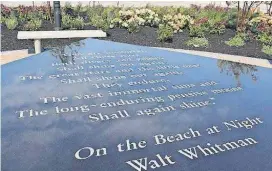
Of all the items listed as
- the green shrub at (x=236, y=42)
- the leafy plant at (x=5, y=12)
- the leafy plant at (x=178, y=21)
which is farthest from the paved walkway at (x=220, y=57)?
the leafy plant at (x=5, y=12)

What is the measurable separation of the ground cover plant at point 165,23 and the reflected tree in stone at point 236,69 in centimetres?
606

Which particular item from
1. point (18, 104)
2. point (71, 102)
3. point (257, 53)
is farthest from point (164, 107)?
point (257, 53)

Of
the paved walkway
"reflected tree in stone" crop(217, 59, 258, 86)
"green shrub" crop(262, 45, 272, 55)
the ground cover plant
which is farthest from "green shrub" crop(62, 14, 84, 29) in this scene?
"reflected tree in stone" crop(217, 59, 258, 86)

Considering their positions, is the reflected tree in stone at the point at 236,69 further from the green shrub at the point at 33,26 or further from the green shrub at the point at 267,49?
the green shrub at the point at 33,26

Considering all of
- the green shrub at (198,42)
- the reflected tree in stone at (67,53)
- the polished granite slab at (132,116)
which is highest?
the reflected tree in stone at (67,53)

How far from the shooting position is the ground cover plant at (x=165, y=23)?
1256 centimetres

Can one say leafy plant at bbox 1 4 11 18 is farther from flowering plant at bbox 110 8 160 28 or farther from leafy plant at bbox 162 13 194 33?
leafy plant at bbox 162 13 194 33

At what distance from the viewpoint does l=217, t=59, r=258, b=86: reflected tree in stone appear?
5.43m

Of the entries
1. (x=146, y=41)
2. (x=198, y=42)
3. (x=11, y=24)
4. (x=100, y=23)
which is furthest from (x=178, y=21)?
(x=11, y=24)

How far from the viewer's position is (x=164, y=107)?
396 cm

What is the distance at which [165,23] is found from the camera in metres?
14.5

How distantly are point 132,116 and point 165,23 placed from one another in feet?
36.6

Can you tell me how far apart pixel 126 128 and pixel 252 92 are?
6.41 ft

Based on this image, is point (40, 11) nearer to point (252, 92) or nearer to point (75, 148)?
point (252, 92)
